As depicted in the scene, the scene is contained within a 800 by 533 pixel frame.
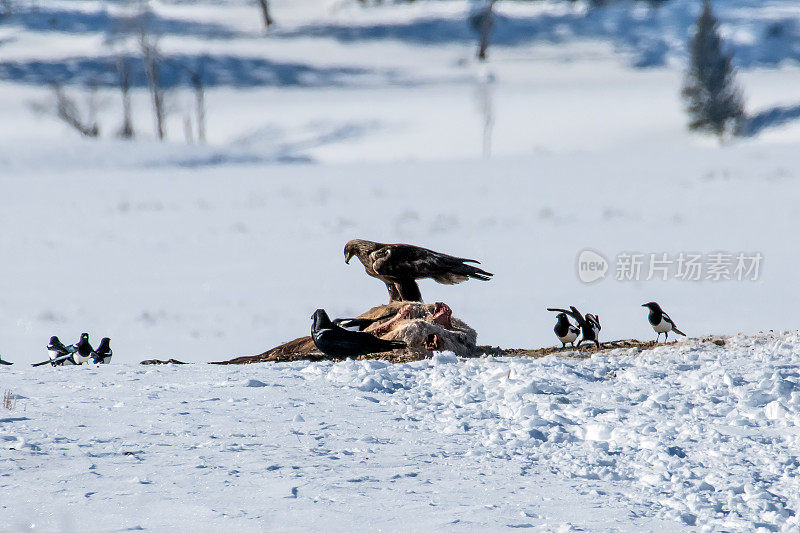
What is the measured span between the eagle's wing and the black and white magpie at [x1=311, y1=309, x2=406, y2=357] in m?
1.31

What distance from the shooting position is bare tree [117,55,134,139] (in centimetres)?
Result: 5472

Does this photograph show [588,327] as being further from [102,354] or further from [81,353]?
[81,353]

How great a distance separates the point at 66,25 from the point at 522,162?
53.7 meters

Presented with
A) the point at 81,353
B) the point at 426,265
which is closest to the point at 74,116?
the point at 81,353

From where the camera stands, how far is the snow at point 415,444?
16.8 feet

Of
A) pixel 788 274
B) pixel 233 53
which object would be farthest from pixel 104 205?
pixel 233 53

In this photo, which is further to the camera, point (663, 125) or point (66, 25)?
point (66, 25)

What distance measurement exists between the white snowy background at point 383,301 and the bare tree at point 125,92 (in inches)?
54.8

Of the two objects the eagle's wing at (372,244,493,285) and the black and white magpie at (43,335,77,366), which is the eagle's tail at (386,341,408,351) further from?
the black and white magpie at (43,335,77,366)

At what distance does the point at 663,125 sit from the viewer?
55.2 meters

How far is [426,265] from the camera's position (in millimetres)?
9633

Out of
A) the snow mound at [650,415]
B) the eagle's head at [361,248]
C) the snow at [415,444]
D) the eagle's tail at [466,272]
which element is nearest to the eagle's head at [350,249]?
the eagle's head at [361,248]

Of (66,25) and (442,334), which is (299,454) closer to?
(442,334)

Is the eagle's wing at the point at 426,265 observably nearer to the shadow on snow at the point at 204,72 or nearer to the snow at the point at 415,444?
the snow at the point at 415,444
